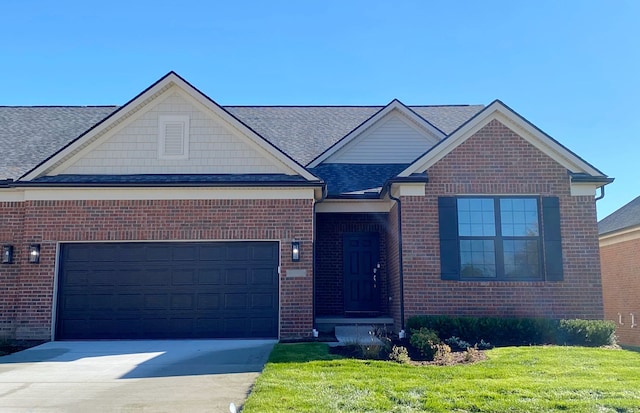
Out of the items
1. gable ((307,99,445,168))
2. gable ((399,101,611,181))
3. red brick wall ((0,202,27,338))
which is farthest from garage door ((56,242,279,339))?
gable ((307,99,445,168))

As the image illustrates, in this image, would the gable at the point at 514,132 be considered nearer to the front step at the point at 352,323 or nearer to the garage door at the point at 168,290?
the front step at the point at 352,323

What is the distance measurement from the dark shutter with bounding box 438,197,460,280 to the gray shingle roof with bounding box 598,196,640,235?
7744 millimetres

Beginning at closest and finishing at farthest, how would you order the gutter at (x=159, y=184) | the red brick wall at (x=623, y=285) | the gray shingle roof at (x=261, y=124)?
the gutter at (x=159, y=184)
the gray shingle roof at (x=261, y=124)
the red brick wall at (x=623, y=285)

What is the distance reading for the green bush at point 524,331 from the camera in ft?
36.0

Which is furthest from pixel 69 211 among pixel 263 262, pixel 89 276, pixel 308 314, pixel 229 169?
pixel 308 314

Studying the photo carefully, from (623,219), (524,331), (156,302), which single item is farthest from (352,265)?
(623,219)

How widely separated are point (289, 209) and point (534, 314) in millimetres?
5914

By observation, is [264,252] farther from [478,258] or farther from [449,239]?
[478,258]

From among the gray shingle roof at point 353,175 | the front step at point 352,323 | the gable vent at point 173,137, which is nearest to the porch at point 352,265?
the front step at point 352,323

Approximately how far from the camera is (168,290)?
1214 centimetres

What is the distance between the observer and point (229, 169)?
1264 centimetres

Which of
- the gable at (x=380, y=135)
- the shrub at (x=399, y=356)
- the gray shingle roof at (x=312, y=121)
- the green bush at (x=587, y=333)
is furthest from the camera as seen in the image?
the gray shingle roof at (x=312, y=121)

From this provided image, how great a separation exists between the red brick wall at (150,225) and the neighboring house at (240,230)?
0.02m

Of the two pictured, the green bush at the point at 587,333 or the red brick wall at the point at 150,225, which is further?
the red brick wall at the point at 150,225
